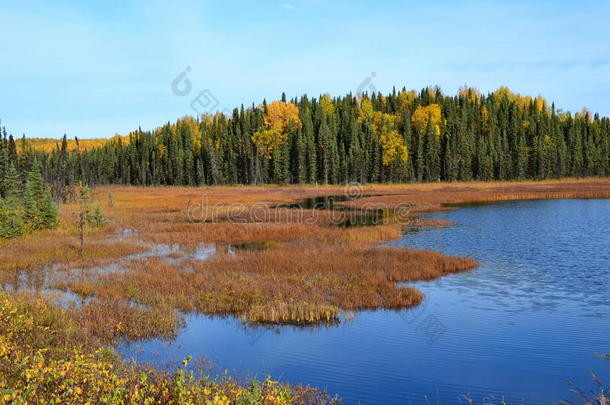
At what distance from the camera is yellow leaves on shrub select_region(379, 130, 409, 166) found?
113875 millimetres

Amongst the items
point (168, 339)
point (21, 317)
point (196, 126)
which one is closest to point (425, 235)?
point (168, 339)

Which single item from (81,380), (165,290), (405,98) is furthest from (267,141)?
(81,380)

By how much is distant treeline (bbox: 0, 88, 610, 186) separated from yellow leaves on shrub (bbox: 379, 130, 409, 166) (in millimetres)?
239

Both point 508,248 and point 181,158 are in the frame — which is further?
point 181,158

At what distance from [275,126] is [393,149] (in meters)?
31.4

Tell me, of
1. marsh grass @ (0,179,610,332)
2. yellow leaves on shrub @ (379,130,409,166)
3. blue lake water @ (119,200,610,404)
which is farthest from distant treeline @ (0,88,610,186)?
blue lake water @ (119,200,610,404)

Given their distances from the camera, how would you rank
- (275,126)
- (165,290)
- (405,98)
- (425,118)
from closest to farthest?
(165,290)
(275,126)
(425,118)
(405,98)

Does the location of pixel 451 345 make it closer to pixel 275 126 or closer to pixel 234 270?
pixel 234 270

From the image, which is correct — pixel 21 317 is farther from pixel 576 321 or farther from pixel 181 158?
pixel 181 158

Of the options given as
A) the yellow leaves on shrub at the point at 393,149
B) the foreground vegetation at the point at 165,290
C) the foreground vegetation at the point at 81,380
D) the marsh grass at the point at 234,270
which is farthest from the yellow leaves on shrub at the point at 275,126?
the foreground vegetation at the point at 81,380

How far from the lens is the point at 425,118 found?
130 m

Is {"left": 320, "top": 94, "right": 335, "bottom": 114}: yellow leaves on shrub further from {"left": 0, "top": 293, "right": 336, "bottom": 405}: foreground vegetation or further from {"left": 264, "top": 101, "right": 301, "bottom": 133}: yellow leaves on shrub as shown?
{"left": 0, "top": 293, "right": 336, "bottom": 405}: foreground vegetation

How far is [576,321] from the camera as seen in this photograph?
1697 centimetres

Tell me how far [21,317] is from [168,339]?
4196mm
